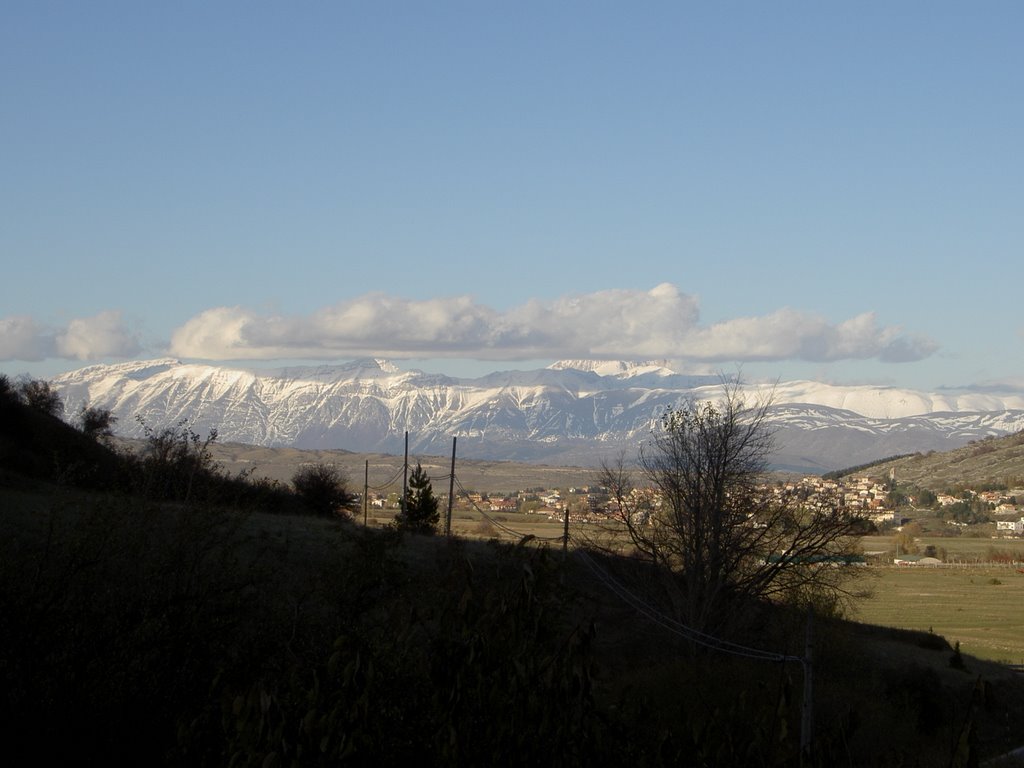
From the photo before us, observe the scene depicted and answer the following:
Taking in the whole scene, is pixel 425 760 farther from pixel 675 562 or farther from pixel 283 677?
pixel 675 562

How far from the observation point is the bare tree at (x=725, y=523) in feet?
131

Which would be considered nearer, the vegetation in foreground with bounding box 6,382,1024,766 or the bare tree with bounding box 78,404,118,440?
the vegetation in foreground with bounding box 6,382,1024,766

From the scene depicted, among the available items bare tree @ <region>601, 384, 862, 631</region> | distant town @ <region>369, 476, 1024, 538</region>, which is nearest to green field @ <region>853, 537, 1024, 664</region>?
bare tree @ <region>601, 384, 862, 631</region>

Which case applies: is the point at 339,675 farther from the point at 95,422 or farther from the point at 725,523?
the point at 95,422

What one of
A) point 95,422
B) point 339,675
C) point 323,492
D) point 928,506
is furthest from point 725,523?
point 928,506

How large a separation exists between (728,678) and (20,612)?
23701 millimetres

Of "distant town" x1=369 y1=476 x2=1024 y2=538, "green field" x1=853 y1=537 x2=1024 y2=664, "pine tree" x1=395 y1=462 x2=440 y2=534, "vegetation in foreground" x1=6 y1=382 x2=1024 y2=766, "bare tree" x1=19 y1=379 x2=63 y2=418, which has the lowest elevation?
"green field" x1=853 y1=537 x2=1024 y2=664

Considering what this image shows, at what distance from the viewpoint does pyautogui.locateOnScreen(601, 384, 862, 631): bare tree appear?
40.0 metres

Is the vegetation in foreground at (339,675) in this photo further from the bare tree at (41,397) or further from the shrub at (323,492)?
the bare tree at (41,397)

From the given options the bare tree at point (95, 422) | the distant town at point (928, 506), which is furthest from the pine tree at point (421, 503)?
the distant town at point (928, 506)

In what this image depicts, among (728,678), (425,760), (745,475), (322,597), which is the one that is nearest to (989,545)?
(745,475)

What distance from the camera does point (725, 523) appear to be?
4172 cm

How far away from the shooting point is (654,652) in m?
38.5

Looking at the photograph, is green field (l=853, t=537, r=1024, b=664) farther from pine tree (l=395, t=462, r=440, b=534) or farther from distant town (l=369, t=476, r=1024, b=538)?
pine tree (l=395, t=462, r=440, b=534)
